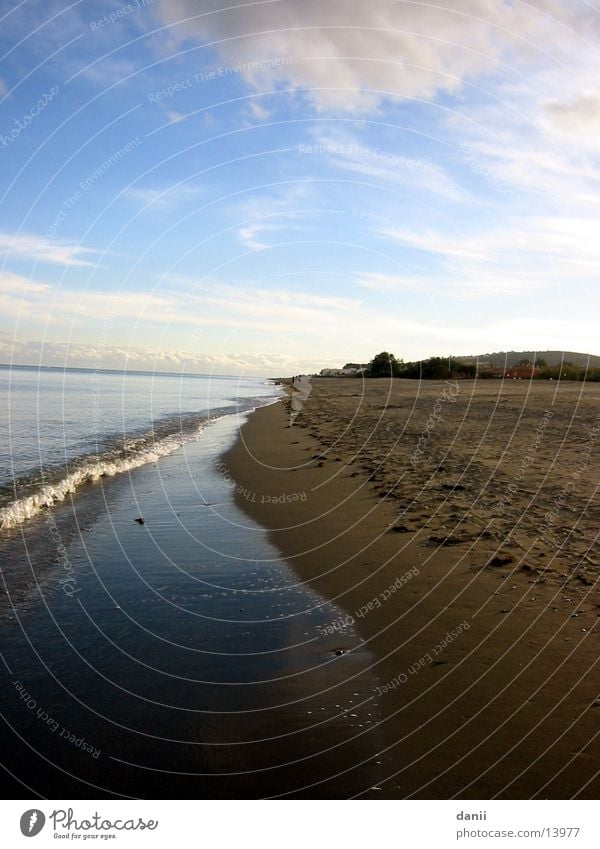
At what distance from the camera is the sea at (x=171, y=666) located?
16.4ft

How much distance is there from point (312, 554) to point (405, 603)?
2859 millimetres

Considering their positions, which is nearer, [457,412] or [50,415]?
[457,412]

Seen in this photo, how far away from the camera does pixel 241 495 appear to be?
1623cm

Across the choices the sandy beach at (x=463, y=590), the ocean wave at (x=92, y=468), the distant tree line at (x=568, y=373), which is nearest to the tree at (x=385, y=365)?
the distant tree line at (x=568, y=373)

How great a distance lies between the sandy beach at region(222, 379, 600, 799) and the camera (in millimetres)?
5102

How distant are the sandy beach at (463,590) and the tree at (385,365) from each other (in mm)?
71825

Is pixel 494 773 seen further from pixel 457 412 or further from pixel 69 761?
pixel 457 412

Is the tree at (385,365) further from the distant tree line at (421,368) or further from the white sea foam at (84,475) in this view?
the white sea foam at (84,475)

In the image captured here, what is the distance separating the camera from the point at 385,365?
9338 centimetres

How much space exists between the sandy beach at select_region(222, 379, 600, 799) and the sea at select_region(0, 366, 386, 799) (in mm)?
359

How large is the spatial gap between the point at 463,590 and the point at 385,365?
283 ft

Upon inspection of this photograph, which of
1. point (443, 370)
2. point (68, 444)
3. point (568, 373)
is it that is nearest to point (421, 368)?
point (443, 370)
